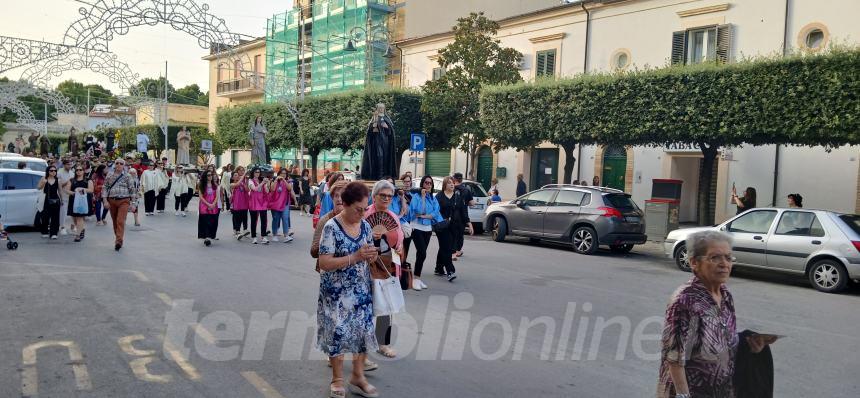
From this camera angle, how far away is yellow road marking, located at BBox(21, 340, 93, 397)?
5105 millimetres

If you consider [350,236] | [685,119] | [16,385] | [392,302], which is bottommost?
[16,385]

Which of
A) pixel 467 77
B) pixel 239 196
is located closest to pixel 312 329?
pixel 239 196

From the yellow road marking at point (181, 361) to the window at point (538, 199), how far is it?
38.7 feet

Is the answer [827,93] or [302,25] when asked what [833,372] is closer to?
[827,93]

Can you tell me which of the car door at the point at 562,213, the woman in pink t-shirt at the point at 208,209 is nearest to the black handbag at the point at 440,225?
the woman in pink t-shirt at the point at 208,209

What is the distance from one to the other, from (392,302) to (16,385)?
2903 mm

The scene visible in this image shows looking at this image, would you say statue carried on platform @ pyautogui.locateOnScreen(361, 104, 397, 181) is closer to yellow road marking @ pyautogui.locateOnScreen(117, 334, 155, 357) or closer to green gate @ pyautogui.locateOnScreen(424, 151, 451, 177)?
yellow road marking @ pyautogui.locateOnScreen(117, 334, 155, 357)

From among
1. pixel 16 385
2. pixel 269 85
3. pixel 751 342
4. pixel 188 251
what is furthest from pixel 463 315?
pixel 269 85

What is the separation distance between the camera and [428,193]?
10.4 m

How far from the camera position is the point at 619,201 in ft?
52.2

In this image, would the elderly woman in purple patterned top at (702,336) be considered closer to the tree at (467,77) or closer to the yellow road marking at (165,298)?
the yellow road marking at (165,298)

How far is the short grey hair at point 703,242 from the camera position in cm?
331

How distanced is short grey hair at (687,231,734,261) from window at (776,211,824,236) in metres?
9.45

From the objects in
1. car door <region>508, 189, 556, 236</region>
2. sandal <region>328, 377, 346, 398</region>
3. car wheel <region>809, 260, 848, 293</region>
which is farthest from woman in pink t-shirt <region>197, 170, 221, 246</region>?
car wheel <region>809, 260, 848, 293</region>
